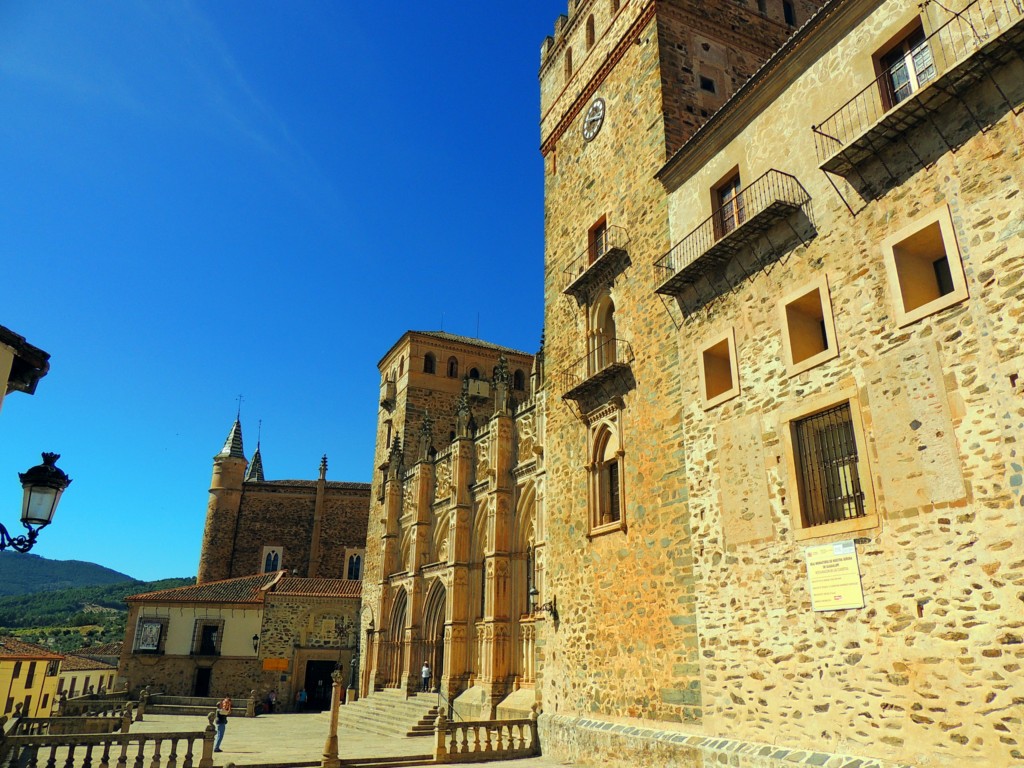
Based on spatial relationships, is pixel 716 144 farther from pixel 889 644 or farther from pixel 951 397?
pixel 889 644

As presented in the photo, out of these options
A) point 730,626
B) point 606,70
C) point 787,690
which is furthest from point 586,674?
point 606,70

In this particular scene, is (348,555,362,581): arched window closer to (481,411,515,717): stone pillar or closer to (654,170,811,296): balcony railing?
(481,411,515,717): stone pillar

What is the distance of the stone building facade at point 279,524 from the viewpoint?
45.2m

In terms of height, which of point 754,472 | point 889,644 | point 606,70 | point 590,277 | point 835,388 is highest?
point 606,70

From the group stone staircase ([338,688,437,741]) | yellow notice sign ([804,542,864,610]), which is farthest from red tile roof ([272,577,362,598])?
yellow notice sign ([804,542,864,610])

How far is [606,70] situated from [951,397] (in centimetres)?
1235

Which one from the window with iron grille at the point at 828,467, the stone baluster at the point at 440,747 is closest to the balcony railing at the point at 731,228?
the window with iron grille at the point at 828,467

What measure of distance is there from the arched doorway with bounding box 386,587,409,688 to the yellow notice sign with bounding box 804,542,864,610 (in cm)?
2331

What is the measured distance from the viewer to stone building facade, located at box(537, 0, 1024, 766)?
25.5ft

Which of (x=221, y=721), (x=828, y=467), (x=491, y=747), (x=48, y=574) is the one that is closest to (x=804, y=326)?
Result: (x=828, y=467)

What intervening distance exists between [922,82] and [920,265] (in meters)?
2.38

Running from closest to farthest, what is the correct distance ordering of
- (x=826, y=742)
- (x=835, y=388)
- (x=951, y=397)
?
(x=951, y=397) < (x=826, y=742) < (x=835, y=388)

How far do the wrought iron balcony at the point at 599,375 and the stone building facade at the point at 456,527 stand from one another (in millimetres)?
5977

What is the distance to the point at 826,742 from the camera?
8883 mm
